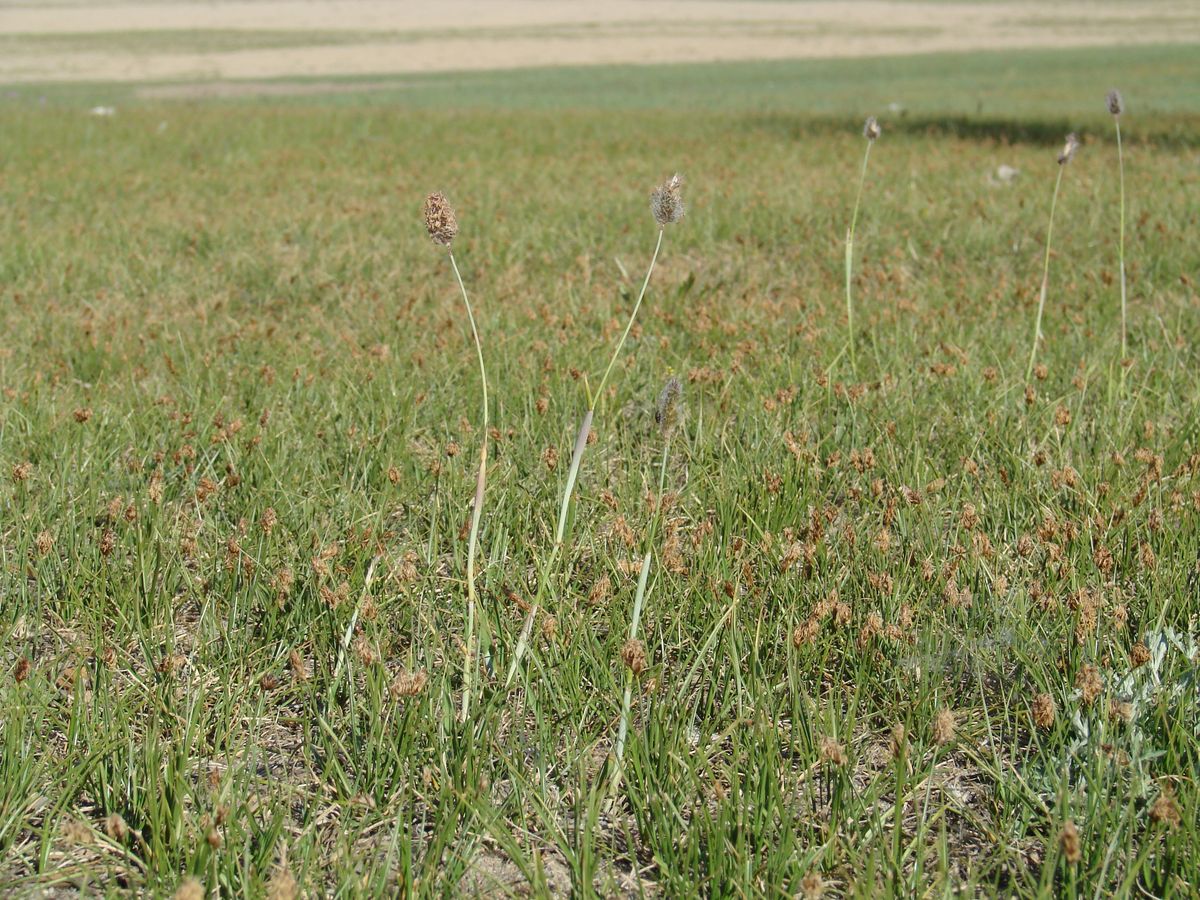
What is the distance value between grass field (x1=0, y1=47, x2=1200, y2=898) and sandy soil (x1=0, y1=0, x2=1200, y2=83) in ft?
100.0

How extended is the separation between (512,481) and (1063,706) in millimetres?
1455

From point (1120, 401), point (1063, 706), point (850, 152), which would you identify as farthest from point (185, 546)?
point (850, 152)

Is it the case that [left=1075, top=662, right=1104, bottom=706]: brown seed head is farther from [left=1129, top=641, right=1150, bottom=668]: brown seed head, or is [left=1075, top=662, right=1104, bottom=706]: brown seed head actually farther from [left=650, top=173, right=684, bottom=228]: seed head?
[left=650, top=173, right=684, bottom=228]: seed head

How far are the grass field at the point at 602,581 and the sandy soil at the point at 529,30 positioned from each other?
30.5m

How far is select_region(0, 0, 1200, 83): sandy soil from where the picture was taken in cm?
3875

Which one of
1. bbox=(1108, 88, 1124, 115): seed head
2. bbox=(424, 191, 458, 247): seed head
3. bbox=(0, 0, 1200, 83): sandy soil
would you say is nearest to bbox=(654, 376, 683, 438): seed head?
bbox=(424, 191, 458, 247): seed head

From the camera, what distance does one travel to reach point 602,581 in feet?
6.82

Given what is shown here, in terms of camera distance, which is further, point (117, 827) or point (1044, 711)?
point (1044, 711)

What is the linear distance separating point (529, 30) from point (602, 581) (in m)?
61.6

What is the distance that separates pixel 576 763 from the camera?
1912 mm

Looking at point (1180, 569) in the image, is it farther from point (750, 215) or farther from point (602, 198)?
point (602, 198)

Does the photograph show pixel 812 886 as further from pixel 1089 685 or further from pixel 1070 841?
pixel 1089 685

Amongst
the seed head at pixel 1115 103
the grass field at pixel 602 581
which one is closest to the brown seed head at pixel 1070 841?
the grass field at pixel 602 581

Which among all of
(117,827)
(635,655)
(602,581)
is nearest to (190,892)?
(117,827)
